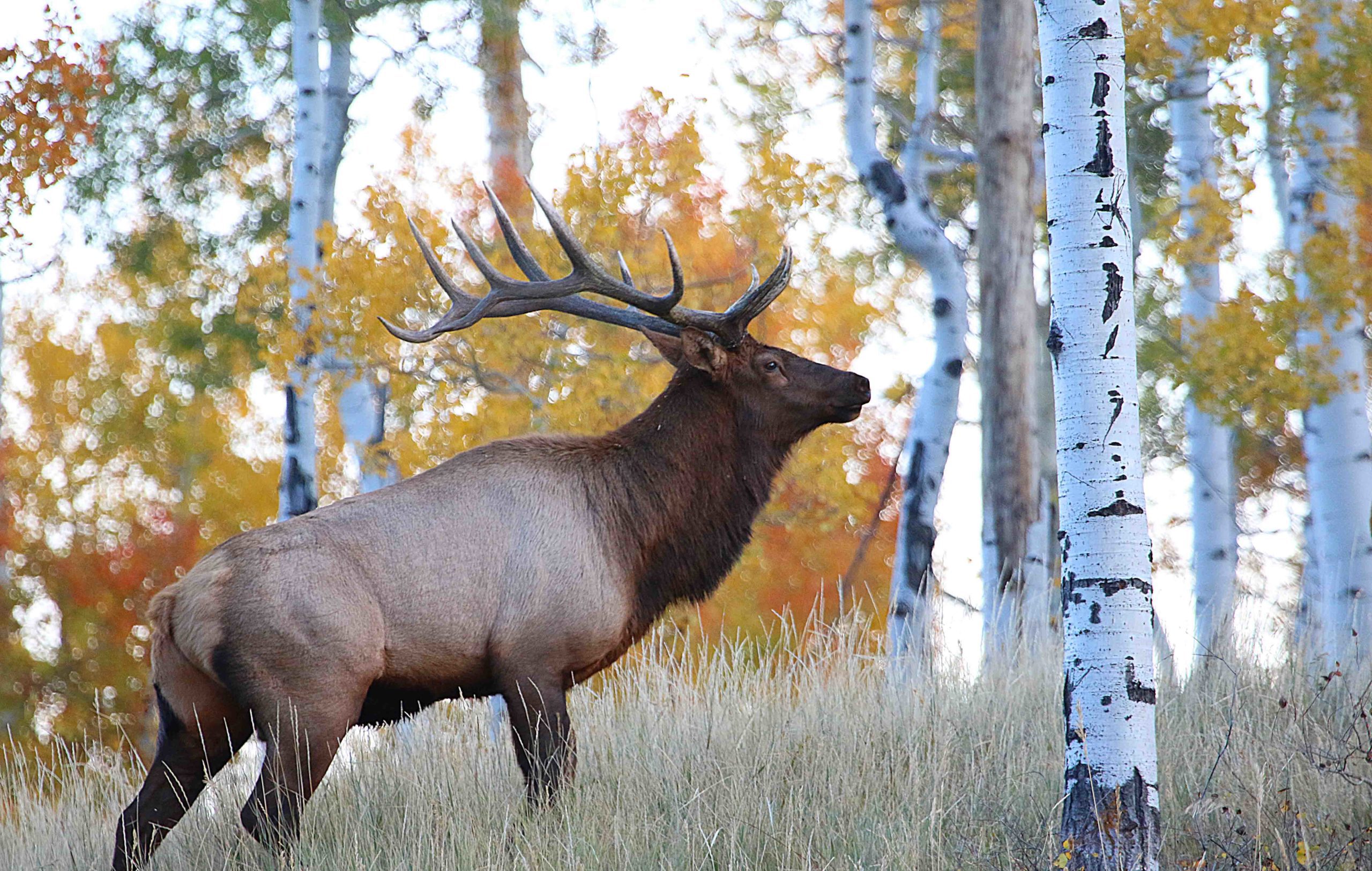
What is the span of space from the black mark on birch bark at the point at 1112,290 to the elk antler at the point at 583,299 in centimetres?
172

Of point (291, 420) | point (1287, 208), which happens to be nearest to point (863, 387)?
point (291, 420)

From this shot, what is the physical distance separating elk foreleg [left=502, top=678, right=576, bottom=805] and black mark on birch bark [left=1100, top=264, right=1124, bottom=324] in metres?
2.26

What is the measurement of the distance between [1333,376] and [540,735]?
575 centimetres

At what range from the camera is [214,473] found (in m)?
22.2

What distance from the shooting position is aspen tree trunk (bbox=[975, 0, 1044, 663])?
8477 millimetres

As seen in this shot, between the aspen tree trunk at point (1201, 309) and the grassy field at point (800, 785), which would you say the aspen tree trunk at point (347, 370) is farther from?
the aspen tree trunk at point (1201, 309)

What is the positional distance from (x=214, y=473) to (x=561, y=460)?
18388 millimetres

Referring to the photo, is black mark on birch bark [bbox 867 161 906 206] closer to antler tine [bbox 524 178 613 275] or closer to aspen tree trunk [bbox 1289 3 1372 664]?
aspen tree trunk [bbox 1289 3 1372 664]

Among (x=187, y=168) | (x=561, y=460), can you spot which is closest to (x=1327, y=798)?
(x=561, y=460)

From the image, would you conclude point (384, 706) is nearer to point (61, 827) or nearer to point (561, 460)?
point (561, 460)

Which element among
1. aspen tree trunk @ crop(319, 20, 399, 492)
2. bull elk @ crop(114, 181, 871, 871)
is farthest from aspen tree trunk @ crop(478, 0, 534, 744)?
bull elk @ crop(114, 181, 871, 871)

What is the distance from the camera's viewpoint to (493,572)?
4836 mm

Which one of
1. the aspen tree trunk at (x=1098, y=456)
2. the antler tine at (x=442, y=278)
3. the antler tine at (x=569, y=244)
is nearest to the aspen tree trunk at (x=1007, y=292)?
the antler tine at (x=569, y=244)

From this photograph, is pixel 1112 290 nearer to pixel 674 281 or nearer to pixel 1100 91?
pixel 1100 91
